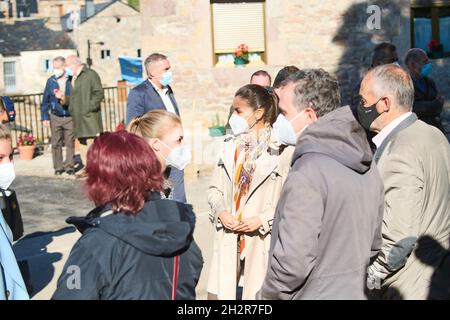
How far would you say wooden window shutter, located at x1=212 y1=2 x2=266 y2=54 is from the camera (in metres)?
13.0

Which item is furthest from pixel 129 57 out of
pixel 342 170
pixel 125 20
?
pixel 342 170

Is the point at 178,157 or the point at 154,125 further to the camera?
the point at 178,157

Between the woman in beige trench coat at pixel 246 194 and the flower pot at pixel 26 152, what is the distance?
30.8ft

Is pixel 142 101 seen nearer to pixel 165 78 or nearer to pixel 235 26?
pixel 165 78

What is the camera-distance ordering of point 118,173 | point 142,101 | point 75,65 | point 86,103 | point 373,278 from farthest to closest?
point 75,65
point 86,103
point 142,101
point 373,278
point 118,173

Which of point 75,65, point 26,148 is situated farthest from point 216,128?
point 26,148

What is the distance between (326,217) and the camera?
146 inches

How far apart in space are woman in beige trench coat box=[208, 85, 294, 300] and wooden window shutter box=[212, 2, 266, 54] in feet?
24.3

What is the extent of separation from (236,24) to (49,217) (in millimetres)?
4829

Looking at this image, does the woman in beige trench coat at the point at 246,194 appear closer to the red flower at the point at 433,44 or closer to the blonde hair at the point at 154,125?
the blonde hair at the point at 154,125

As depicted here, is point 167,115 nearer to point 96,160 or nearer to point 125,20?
point 96,160

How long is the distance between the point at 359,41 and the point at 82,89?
15.1 feet

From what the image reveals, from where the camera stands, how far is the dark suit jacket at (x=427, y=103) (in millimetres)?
7847

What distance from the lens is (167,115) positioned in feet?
16.2
